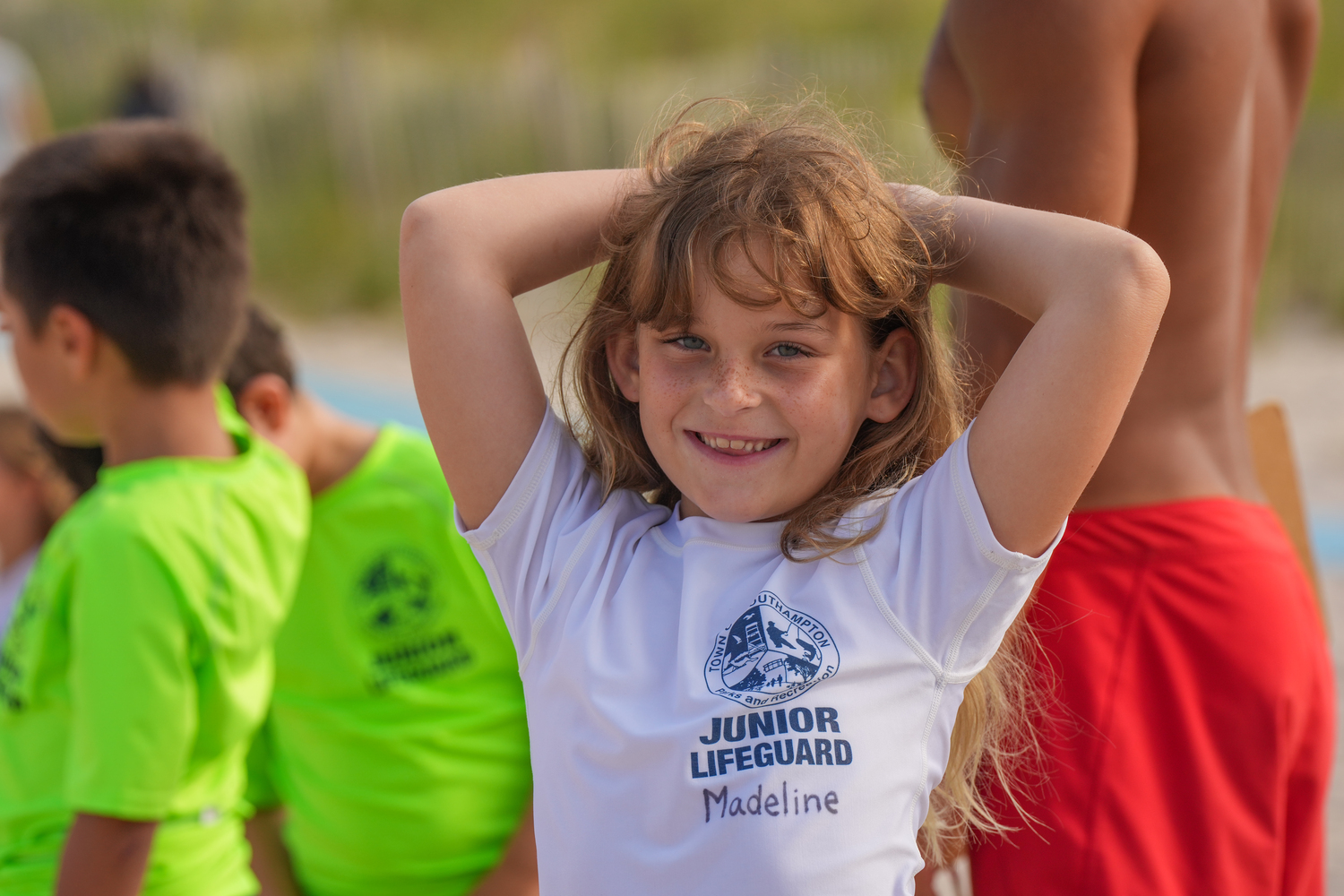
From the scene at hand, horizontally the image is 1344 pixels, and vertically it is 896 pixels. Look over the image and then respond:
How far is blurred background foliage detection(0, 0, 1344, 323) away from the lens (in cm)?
1218

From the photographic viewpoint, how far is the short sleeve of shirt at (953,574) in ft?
4.22

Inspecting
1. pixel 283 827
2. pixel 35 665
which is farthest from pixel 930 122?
pixel 283 827

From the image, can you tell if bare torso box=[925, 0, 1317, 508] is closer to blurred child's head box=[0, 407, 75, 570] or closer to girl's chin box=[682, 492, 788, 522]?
girl's chin box=[682, 492, 788, 522]

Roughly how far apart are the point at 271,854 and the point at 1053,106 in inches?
82.6

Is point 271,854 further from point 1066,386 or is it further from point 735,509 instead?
point 1066,386

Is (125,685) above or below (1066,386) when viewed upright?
below

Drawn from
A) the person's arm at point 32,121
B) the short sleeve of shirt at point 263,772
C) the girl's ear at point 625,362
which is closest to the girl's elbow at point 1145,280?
the girl's ear at point 625,362

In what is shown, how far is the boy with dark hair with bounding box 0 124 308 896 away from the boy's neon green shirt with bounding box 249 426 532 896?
0.71ft

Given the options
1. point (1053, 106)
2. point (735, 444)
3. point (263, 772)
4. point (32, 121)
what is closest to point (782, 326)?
point (735, 444)

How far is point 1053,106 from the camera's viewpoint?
1471mm

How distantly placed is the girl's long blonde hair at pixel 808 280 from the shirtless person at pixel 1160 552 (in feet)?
0.31

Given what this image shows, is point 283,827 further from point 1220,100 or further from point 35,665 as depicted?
point 1220,100

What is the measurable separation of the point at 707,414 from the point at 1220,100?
0.80m

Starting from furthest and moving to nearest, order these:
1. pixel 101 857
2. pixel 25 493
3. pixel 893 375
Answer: pixel 25 493
pixel 101 857
pixel 893 375
